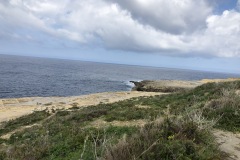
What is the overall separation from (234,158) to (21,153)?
20.6 feet

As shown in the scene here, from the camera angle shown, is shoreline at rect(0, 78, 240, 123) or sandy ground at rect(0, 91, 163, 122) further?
shoreline at rect(0, 78, 240, 123)

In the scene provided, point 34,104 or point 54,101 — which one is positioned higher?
point 54,101

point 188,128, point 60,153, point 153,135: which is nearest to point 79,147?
point 60,153

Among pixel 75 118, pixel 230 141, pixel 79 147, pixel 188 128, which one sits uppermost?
pixel 188 128

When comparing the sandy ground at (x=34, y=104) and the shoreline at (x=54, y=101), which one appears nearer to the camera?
the sandy ground at (x=34, y=104)

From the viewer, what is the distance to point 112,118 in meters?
14.1

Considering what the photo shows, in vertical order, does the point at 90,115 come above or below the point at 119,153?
below

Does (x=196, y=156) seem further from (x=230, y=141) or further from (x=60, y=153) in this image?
(x=60, y=153)

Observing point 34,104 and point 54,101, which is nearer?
point 34,104

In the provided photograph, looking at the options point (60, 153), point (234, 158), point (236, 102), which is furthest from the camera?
point (236, 102)

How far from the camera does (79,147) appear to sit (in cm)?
843

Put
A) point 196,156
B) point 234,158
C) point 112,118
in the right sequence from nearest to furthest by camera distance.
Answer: point 196,156, point 234,158, point 112,118

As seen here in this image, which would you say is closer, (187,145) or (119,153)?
(119,153)

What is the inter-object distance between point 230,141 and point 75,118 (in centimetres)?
972
